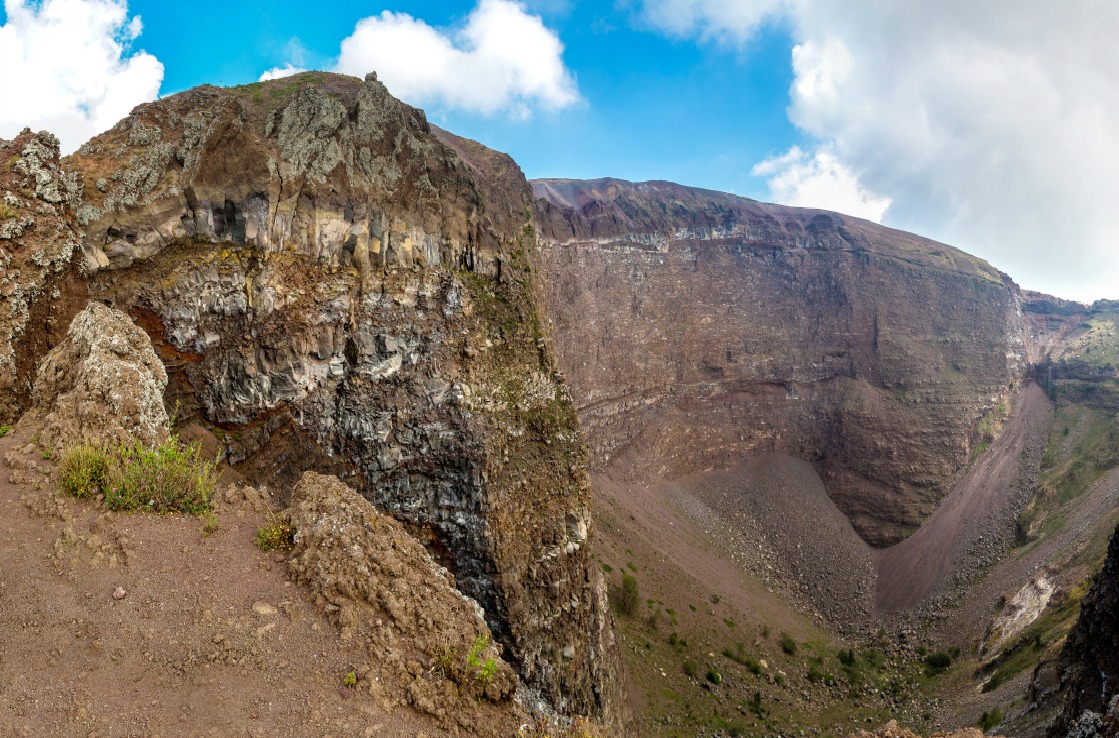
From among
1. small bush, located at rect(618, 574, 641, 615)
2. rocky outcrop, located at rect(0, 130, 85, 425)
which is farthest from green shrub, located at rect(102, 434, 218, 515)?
small bush, located at rect(618, 574, 641, 615)

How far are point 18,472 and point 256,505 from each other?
9.70 ft

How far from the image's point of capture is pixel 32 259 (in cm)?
1273

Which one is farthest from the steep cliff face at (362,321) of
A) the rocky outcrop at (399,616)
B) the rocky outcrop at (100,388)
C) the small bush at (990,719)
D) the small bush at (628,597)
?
the small bush at (990,719)

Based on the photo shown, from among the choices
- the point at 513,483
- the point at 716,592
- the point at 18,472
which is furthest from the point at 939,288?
the point at 18,472

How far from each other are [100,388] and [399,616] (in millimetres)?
6334

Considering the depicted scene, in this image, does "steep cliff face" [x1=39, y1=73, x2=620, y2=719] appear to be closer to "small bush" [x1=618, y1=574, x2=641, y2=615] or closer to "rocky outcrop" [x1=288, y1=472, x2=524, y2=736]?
"rocky outcrop" [x1=288, y1=472, x2=524, y2=736]

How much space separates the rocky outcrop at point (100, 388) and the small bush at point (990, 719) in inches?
1340

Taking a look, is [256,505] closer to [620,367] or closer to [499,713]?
[499,713]

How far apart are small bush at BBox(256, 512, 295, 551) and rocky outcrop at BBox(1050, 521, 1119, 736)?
20643 millimetres

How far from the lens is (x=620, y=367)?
6153cm

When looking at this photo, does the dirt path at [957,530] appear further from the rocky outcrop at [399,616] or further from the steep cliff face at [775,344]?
the rocky outcrop at [399,616]

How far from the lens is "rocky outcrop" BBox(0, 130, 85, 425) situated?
11.9 m

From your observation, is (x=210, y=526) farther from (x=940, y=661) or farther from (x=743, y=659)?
(x=940, y=661)

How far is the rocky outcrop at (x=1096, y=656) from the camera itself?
17.1m
